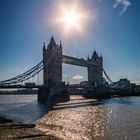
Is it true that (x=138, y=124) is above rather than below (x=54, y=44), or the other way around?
below

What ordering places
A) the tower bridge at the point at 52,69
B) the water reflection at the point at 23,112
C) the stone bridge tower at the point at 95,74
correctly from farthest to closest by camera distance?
the stone bridge tower at the point at 95,74 < the tower bridge at the point at 52,69 < the water reflection at the point at 23,112

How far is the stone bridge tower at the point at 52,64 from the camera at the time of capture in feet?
376

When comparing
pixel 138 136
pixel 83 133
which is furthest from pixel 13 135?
pixel 138 136

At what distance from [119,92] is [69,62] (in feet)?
138

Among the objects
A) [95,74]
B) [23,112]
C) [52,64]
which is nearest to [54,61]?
[52,64]

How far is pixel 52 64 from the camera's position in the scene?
11694 centimetres

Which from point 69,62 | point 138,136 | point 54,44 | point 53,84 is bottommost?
point 138,136

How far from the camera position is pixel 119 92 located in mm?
151125

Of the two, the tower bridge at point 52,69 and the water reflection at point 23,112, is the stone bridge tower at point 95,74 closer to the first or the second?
the tower bridge at point 52,69

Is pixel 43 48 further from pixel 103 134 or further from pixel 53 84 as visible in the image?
pixel 103 134

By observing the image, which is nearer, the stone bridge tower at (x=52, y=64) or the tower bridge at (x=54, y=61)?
the stone bridge tower at (x=52, y=64)

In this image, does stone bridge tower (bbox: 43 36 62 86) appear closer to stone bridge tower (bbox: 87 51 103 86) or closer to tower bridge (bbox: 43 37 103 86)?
tower bridge (bbox: 43 37 103 86)

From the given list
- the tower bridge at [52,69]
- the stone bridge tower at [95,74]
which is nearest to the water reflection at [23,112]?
the tower bridge at [52,69]

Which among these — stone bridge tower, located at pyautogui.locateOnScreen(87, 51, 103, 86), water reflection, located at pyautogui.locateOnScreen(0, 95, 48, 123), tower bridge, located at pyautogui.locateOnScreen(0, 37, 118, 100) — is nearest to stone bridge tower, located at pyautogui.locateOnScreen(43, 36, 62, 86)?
tower bridge, located at pyautogui.locateOnScreen(0, 37, 118, 100)
